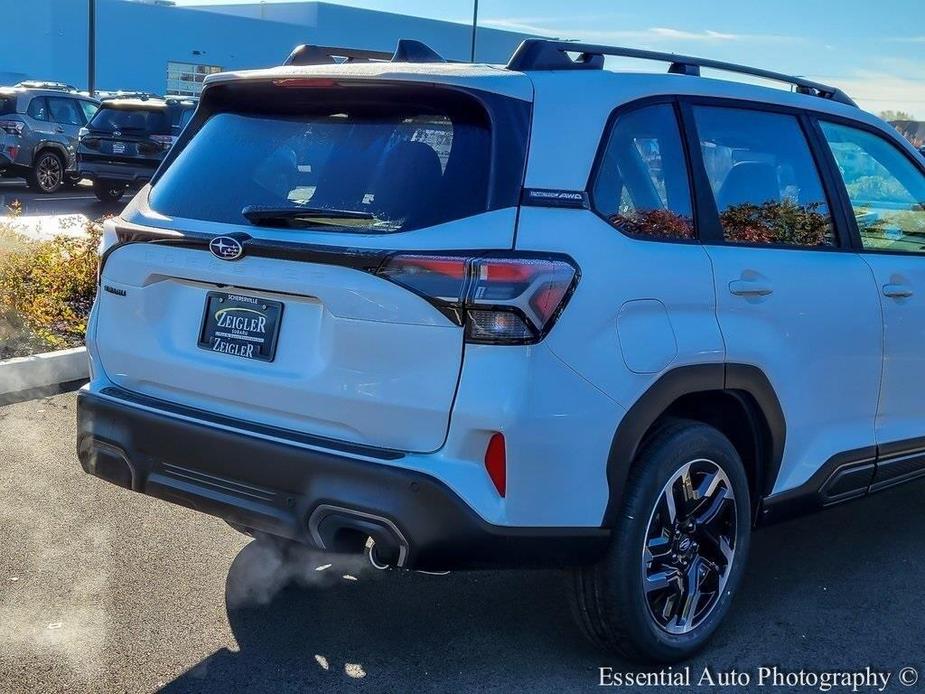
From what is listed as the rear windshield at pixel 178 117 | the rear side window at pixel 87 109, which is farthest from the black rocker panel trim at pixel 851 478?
the rear side window at pixel 87 109

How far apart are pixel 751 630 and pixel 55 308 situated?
5493mm

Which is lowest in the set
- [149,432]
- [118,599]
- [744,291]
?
[118,599]

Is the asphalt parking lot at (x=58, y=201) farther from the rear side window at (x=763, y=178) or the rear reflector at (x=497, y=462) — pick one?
Answer: the rear reflector at (x=497, y=462)

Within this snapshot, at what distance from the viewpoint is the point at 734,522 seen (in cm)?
398

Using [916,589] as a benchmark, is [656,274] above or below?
above

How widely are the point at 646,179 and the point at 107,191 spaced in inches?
695

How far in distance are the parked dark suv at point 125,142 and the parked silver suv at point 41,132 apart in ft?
5.60

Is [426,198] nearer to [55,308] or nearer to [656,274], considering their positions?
[656,274]

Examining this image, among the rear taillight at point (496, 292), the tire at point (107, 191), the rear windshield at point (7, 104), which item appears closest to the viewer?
the rear taillight at point (496, 292)

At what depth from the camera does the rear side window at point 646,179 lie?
3516mm

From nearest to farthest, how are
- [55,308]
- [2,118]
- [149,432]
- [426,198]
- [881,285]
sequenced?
[426,198] < [149,432] < [881,285] < [55,308] < [2,118]

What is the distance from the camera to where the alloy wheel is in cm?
371

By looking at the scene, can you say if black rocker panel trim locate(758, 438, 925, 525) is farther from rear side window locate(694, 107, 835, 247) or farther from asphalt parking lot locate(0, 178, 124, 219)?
asphalt parking lot locate(0, 178, 124, 219)

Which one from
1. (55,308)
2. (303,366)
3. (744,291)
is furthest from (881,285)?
(55,308)
